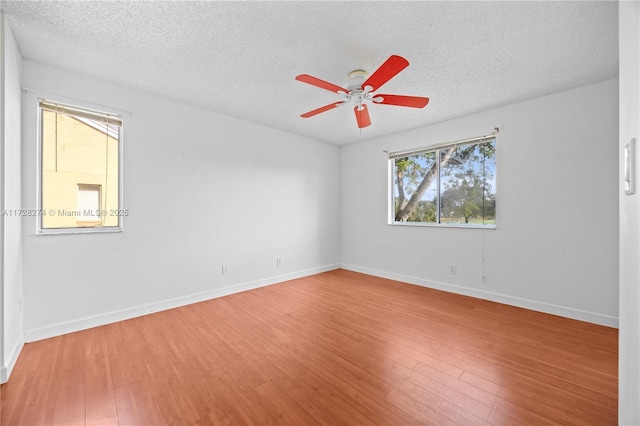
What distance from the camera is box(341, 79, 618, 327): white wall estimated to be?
8.79 feet

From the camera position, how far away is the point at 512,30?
192cm

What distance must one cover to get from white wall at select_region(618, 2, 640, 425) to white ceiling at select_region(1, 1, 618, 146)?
3.63 ft

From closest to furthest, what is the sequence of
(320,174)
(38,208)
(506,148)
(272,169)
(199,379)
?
(199,379)
(38,208)
(506,148)
(272,169)
(320,174)

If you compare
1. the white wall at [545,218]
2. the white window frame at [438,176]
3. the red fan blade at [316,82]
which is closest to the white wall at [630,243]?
the red fan blade at [316,82]

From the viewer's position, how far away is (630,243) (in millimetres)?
865

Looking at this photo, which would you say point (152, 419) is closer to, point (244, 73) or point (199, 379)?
point (199, 379)

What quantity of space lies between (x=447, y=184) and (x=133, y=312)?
14.2ft

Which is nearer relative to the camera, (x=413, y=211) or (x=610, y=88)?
(x=610, y=88)

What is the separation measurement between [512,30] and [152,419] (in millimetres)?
3451

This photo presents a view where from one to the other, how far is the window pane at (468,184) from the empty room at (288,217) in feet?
0.09

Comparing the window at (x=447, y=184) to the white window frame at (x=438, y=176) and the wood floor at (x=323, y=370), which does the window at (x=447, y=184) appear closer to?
the white window frame at (x=438, y=176)

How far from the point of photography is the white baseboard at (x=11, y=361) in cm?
177

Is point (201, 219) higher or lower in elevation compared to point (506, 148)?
lower

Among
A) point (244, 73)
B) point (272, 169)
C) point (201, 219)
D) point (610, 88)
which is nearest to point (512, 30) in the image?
point (610, 88)
